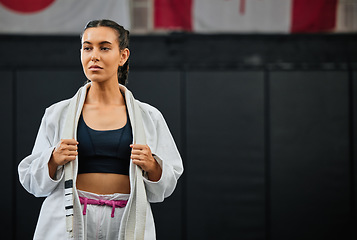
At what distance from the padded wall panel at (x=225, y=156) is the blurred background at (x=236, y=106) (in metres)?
0.02

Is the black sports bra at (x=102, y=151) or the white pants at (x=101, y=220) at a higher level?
the black sports bra at (x=102, y=151)

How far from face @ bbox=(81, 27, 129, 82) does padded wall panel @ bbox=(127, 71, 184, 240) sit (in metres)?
4.88

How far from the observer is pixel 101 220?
2.81 metres

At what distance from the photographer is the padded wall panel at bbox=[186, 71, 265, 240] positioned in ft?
25.7

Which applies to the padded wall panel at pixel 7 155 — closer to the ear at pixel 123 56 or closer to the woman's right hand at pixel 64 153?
the ear at pixel 123 56

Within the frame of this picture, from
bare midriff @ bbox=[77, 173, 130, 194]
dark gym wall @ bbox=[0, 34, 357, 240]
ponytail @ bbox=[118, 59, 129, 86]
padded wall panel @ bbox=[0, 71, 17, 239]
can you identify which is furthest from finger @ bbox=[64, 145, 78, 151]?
padded wall panel @ bbox=[0, 71, 17, 239]

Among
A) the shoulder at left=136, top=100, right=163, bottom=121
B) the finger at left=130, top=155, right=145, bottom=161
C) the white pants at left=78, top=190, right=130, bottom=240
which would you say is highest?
the shoulder at left=136, top=100, right=163, bottom=121

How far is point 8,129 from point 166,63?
2.63 meters

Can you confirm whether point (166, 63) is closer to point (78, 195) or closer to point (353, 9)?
point (353, 9)

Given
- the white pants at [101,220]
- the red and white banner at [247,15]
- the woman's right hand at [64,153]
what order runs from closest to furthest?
1. the woman's right hand at [64,153]
2. the white pants at [101,220]
3. the red and white banner at [247,15]

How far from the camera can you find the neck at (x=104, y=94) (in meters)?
3.00

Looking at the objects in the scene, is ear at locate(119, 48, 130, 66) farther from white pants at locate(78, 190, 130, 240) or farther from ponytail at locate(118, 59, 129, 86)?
white pants at locate(78, 190, 130, 240)

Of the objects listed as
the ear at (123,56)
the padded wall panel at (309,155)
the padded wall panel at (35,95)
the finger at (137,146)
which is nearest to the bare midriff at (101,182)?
the finger at (137,146)

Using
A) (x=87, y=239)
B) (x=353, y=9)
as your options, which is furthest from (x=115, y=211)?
(x=353, y=9)
